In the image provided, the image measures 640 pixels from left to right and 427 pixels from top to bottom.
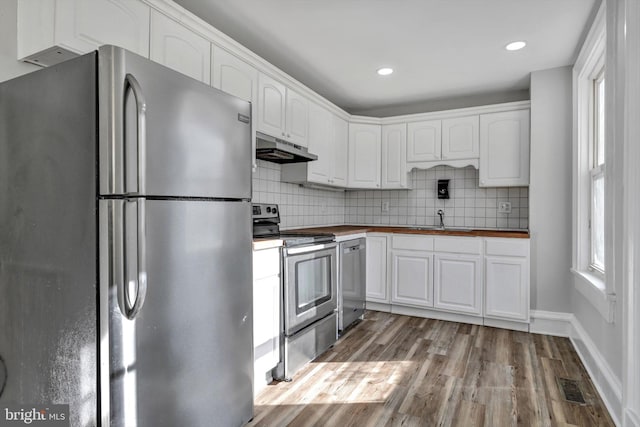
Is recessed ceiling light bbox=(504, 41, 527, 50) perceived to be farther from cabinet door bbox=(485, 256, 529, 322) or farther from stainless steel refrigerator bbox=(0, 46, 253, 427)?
stainless steel refrigerator bbox=(0, 46, 253, 427)

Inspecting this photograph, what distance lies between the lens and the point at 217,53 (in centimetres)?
224

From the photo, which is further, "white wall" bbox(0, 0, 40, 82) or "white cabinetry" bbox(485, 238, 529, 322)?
"white cabinetry" bbox(485, 238, 529, 322)

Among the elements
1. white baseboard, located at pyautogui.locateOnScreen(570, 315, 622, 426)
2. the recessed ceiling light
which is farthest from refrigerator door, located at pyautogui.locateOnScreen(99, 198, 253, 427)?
the recessed ceiling light

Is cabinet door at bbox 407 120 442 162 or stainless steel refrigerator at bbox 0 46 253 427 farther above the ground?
cabinet door at bbox 407 120 442 162

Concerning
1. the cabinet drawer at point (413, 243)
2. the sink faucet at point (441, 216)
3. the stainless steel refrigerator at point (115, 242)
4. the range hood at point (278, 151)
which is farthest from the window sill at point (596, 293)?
the range hood at point (278, 151)

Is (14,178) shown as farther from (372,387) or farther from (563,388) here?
(563,388)

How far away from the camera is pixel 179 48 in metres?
1.98

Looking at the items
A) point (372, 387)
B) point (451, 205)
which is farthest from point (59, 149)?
point (451, 205)

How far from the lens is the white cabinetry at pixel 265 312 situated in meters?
2.05

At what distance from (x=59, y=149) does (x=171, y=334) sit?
30.6 inches

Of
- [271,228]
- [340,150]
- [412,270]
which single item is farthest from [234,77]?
[412,270]

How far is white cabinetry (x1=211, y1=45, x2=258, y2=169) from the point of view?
224cm

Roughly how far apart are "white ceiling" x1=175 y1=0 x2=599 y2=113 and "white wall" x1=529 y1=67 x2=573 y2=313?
0.28 m

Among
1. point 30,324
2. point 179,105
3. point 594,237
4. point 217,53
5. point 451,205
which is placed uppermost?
point 217,53
